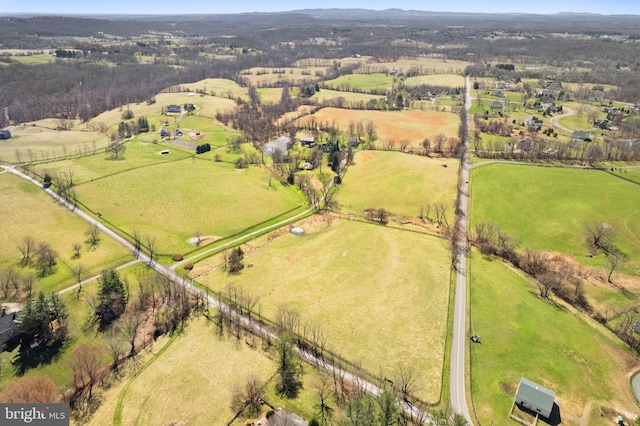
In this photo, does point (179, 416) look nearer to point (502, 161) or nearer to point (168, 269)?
point (168, 269)

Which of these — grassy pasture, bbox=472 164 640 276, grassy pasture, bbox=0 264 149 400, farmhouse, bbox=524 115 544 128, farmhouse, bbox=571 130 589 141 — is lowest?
grassy pasture, bbox=0 264 149 400

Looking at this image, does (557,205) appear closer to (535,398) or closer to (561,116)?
(535,398)

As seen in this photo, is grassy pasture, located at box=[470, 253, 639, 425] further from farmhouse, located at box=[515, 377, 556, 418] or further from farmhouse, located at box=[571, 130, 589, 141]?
farmhouse, located at box=[571, 130, 589, 141]

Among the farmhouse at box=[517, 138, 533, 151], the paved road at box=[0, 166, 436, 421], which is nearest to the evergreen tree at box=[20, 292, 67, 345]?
the paved road at box=[0, 166, 436, 421]

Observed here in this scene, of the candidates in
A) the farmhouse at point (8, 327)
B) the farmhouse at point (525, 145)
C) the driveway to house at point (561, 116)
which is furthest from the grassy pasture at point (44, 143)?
the driveway to house at point (561, 116)

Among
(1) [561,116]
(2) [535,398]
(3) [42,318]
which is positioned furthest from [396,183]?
(1) [561,116]

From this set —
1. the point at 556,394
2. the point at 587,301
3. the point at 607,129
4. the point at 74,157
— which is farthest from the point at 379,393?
the point at 607,129

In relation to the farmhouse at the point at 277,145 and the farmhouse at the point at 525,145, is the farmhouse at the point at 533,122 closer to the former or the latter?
the farmhouse at the point at 525,145
